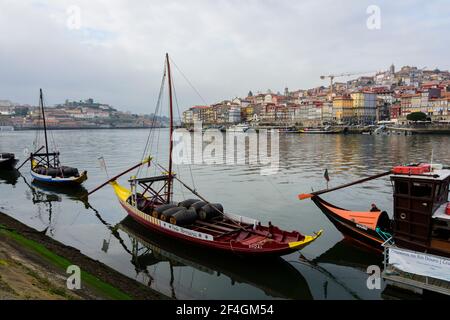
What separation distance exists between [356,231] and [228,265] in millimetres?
6326

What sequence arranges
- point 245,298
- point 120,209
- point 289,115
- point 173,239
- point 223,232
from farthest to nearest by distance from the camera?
point 289,115 → point 120,209 → point 173,239 → point 223,232 → point 245,298

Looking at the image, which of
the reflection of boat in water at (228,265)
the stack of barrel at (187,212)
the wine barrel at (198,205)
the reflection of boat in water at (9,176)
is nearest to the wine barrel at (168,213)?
the stack of barrel at (187,212)

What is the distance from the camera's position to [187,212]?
1802cm

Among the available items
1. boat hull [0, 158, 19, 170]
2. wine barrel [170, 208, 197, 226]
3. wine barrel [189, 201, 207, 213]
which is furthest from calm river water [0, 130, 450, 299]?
boat hull [0, 158, 19, 170]

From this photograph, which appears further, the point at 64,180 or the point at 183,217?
the point at 64,180

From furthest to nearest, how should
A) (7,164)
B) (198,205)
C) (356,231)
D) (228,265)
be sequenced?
(7,164) → (198,205) → (356,231) → (228,265)

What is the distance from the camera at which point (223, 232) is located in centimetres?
1688

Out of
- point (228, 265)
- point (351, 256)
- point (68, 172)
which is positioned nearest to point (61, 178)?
point (68, 172)

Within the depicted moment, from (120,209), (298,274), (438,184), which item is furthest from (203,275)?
(120,209)

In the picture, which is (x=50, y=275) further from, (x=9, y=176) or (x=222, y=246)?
(x=9, y=176)
